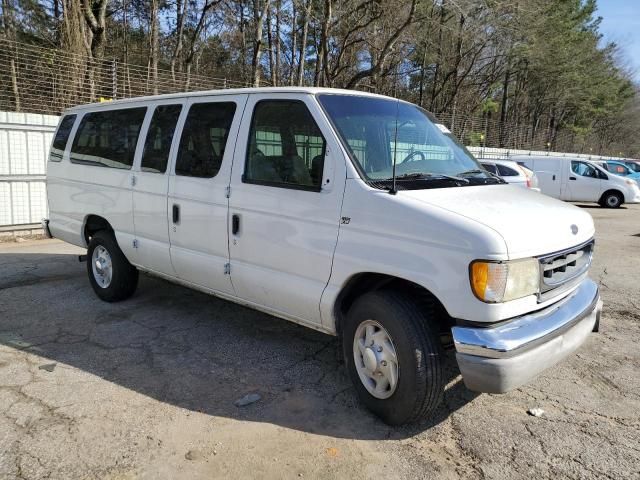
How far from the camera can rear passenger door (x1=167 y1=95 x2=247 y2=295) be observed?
414 centimetres

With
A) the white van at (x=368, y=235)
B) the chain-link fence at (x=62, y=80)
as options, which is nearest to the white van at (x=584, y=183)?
the chain-link fence at (x=62, y=80)

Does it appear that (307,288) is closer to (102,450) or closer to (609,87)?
(102,450)

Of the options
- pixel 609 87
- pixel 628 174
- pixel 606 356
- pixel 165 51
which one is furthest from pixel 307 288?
pixel 609 87

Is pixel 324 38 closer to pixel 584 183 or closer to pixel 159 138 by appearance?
pixel 584 183

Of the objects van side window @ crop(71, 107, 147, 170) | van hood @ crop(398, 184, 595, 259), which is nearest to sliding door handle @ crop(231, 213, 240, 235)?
van hood @ crop(398, 184, 595, 259)

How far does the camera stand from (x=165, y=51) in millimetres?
35031

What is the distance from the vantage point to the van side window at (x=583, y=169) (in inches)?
731

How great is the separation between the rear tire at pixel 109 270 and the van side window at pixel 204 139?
145cm

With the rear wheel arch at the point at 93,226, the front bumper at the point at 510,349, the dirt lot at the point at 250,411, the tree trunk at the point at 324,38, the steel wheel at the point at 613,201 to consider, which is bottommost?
the dirt lot at the point at 250,411

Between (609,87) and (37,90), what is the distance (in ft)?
166

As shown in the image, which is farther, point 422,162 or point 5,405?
point 422,162

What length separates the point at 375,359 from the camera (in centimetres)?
323

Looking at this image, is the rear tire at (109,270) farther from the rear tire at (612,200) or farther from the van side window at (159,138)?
the rear tire at (612,200)

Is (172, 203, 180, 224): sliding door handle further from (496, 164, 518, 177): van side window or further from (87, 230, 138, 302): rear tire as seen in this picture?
(496, 164, 518, 177): van side window
